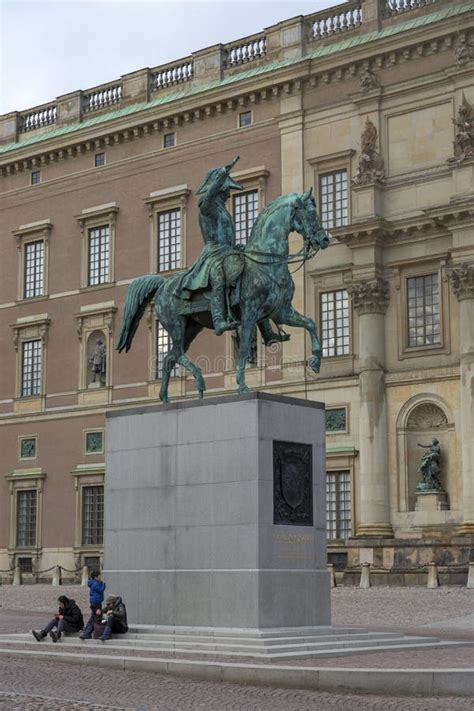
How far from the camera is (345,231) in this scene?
4300 centimetres

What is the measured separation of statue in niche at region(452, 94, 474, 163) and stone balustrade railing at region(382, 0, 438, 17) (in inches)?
183

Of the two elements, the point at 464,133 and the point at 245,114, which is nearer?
the point at 464,133

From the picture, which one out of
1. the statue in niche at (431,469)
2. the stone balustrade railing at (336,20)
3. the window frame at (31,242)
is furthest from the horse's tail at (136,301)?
the window frame at (31,242)

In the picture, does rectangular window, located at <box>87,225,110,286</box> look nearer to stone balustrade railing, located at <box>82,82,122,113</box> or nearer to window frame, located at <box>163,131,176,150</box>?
window frame, located at <box>163,131,176,150</box>

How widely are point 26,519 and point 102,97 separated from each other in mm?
18282

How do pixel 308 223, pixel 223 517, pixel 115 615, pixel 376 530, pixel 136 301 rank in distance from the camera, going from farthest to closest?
pixel 376 530 → pixel 136 301 → pixel 308 223 → pixel 223 517 → pixel 115 615

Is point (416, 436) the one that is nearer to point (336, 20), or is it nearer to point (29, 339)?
point (336, 20)

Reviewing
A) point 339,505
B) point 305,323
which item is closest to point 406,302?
point 339,505

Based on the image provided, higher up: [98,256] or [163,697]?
[98,256]

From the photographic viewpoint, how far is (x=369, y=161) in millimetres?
43125

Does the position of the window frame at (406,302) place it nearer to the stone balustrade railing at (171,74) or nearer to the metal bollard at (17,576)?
the stone balustrade railing at (171,74)

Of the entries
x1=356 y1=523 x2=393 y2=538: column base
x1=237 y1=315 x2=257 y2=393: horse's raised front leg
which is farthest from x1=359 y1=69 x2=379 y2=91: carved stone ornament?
x1=237 y1=315 x2=257 y2=393: horse's raised front leg

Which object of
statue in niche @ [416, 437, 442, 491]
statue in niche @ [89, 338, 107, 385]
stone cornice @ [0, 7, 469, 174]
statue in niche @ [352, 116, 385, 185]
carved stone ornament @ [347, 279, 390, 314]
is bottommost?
statue in niche @ [416, 437, 442, 491]

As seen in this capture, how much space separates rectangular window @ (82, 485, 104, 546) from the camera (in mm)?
49125
